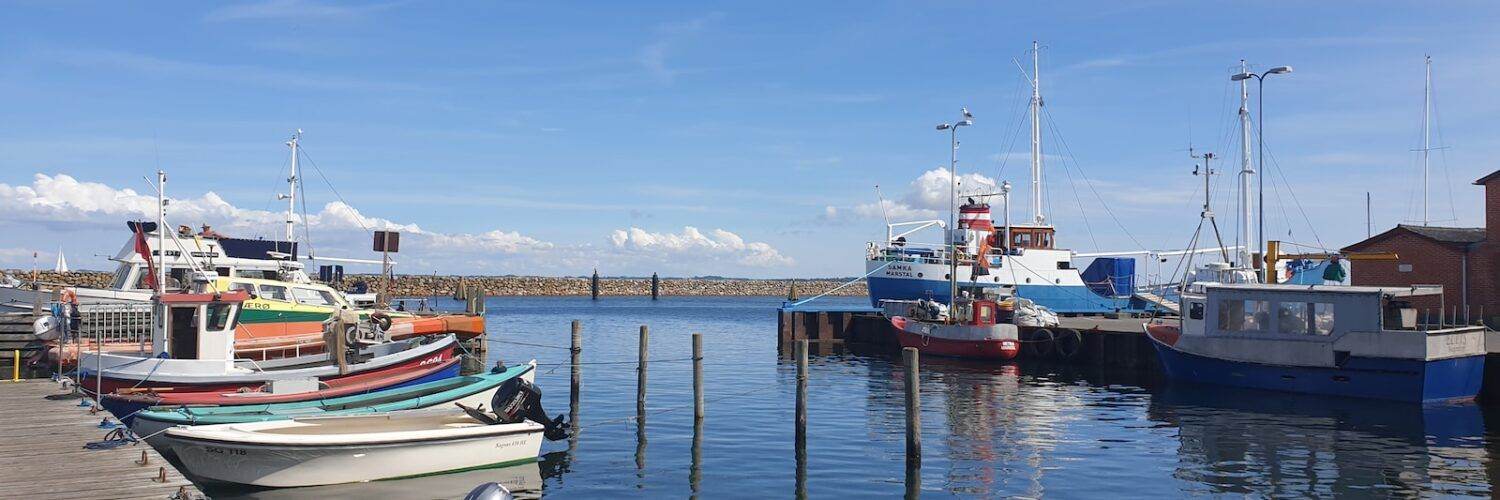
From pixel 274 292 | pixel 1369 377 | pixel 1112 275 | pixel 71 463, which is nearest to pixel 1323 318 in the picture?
pixel 1369 377

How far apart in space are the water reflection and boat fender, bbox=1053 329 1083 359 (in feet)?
33.3

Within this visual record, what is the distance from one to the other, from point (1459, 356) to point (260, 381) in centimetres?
2935

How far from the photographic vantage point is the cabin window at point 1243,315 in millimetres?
30516

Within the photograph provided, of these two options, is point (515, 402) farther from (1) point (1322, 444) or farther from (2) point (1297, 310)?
(2) point (1297, 310)

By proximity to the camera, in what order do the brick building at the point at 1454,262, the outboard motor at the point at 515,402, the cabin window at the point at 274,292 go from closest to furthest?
the outboard motor at the point at 515,402 < the cabin window at the point at 274,292 < the brick building at the point at 1454,262

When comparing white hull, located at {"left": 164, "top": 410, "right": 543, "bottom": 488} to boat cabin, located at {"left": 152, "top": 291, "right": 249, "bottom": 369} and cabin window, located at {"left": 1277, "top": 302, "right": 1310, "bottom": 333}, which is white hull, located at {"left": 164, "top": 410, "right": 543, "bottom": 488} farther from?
cabin window, located at {"left": 1277, "top": 302, "right": 1310, "bottom": 333}

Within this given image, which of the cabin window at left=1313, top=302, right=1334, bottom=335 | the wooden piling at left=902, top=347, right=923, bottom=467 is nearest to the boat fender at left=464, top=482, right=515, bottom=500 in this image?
the wooden piling at left=902, top=347, right=923, bottom=467

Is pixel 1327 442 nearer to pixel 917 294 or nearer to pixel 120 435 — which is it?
pixel 120 435

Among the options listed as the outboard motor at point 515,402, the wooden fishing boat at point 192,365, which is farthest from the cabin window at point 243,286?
the outboard motor at point 515,402

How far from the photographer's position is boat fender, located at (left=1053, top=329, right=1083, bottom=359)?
4144cm

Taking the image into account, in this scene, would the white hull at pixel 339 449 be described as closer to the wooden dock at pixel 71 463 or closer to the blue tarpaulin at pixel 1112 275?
the wooden dock at pixel 71 463

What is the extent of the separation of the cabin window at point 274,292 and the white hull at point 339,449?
19.3 metres

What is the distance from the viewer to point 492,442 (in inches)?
714

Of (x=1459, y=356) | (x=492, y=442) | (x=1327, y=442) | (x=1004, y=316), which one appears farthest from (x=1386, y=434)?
(x=1004, y=316)
